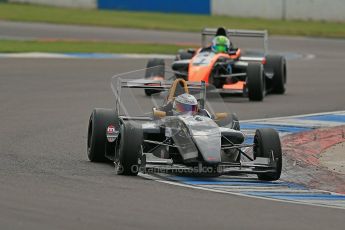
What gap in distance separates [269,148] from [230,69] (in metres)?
10.4

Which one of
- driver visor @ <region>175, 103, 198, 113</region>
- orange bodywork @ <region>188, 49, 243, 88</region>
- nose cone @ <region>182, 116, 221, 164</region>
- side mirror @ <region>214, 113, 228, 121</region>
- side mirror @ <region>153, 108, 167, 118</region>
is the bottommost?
nose cone @ <region>182, 116, 221, 164</region>

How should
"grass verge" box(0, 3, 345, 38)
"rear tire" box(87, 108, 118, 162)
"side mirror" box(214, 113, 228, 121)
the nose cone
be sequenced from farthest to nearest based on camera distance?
"grass verge" box(0, 3, 345, 38) < "side mirror" box(214, 113, 228, 121) < "rear tire" box(87, 108, 118, 162) < the nose cone

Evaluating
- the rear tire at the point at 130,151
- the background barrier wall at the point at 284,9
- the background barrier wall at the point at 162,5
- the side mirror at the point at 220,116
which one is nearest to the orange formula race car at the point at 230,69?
the side mirror at the point at 220,116

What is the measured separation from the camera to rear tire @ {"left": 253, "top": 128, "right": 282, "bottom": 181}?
40.0ft

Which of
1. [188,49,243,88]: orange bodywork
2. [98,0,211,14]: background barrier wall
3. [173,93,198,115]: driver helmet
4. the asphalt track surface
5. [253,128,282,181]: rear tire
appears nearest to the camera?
the asphalt track surface

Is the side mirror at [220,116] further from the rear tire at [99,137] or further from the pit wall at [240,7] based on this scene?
the pit wall at [240,7]

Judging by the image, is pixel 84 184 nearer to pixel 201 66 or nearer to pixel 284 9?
pixel 201 66

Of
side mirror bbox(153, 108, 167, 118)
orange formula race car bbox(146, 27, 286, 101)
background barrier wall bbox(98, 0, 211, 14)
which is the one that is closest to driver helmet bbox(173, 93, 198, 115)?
side mirror bbox(153, 108, 167, 118)

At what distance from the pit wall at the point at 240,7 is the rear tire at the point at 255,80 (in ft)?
88.4

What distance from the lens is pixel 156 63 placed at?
22938mm

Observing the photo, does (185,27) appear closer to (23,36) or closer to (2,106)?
(23,36)

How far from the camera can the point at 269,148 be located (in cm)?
1235

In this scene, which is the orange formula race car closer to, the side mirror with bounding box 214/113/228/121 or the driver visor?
the side mirror with bounding box 214/113/228/121

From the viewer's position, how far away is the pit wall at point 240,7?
48.0 meters
